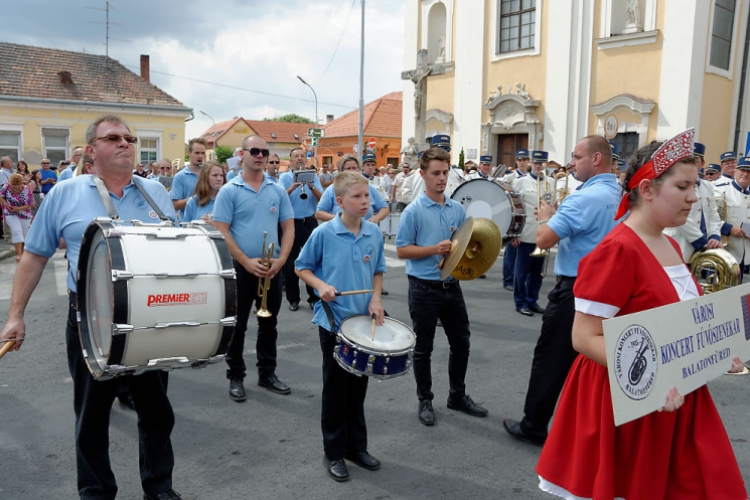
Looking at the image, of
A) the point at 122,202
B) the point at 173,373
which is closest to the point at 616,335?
the point at 122,202

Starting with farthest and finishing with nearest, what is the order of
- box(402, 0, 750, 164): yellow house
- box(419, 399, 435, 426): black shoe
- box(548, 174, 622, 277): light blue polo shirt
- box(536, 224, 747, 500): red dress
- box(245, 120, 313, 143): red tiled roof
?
box(245, 120, 313, 143): red tiled roof, box(402, 0, 750, 164): yellow house, box(419, 399, 435, 426): black shoe, box(548, 174, 622, 277): light blue polo shirt, box(536, 224, 747, 500): red dress

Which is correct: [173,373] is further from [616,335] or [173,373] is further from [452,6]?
[452,6]

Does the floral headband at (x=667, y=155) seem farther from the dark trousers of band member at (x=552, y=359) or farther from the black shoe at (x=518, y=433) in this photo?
the black shoe at (x=518, y=433)

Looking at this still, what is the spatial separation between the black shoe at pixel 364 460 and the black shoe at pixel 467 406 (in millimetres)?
1065

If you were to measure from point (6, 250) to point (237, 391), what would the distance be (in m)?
11.2

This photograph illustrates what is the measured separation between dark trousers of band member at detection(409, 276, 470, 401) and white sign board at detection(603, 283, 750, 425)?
2.29 meters

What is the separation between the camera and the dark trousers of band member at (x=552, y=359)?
13.1ft

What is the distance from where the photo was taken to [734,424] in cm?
453

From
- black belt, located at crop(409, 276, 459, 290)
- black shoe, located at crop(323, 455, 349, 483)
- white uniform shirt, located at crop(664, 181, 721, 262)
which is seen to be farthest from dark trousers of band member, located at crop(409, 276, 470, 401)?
white uniform shirt, located at crop(664, 181, 721, 262)

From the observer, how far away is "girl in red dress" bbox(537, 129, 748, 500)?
226cm

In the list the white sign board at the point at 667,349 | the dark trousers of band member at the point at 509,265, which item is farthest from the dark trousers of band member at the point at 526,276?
the white sign board at the point at 667,349

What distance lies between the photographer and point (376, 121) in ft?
151

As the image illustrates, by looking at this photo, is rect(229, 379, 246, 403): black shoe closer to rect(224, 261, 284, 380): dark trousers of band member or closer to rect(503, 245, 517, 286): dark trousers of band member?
rect(224, 261, 284, 380): dark trousers of band member

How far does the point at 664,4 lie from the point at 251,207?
668 inches
